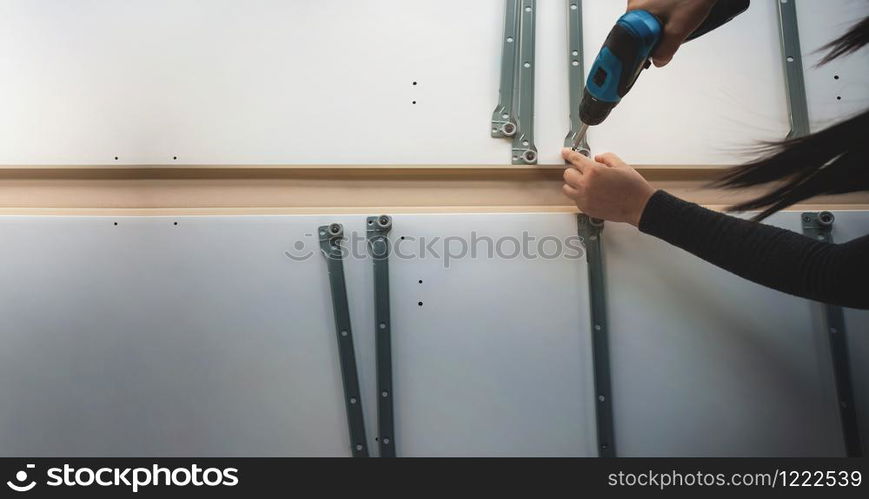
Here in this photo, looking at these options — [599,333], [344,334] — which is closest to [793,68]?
[599,333]

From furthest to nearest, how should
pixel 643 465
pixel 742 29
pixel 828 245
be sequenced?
pixel 742 29, pixel 643 465, pixel 828 245

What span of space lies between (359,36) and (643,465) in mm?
1099

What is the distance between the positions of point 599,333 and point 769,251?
34cm

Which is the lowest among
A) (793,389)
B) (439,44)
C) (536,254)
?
(793,389)

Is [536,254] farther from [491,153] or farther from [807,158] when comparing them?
[807,158]

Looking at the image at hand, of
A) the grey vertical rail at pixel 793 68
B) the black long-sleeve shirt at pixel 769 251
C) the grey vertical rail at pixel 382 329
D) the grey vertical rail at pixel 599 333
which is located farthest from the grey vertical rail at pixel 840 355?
the grey vertical rail at pixel 382 329

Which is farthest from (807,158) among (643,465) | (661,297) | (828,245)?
(643,465)

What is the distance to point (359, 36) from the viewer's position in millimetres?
986

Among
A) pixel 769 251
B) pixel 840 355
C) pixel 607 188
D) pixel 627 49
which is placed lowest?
pixel 840 355

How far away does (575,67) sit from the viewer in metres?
0.97

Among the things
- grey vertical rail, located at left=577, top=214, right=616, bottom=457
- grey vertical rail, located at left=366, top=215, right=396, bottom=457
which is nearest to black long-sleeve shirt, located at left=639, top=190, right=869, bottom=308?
grey vertical rail, located at left=577, top=214, right=616, bottom=457

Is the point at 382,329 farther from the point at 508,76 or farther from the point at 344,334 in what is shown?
the point at 508,76

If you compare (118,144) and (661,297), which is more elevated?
(118,144)

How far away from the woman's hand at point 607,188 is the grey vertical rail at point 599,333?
0.05m
